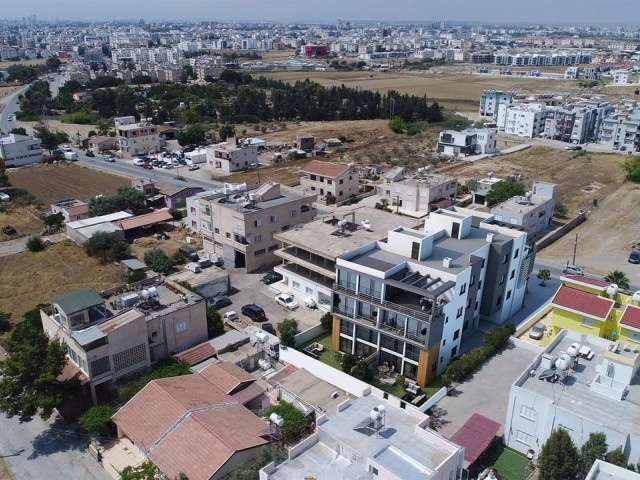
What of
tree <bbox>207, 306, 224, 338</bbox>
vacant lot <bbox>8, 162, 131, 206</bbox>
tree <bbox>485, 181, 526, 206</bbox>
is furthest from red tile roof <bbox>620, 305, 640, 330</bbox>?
vacant lot <bbox>8, 162, 131, 206</bbox>

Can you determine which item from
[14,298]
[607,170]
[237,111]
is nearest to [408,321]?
[14,298]

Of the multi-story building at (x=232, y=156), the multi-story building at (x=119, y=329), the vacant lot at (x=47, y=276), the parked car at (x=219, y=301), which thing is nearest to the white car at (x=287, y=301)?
the parked car at (x=219, y=301)

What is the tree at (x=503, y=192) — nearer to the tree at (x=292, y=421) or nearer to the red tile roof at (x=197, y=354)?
the red tile roof at (x=197, y=354)

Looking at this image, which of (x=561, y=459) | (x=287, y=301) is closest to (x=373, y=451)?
(x=561, y=459)

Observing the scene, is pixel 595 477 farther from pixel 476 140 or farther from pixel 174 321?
pixel 476 140

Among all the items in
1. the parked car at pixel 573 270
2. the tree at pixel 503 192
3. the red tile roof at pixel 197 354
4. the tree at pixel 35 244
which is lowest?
the tree at pixel 35 244

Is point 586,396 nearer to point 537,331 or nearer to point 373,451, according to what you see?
point 537,331
